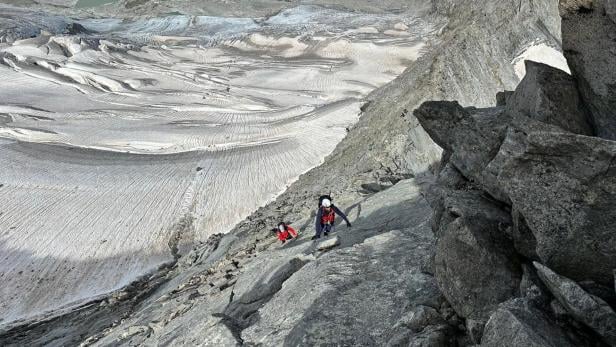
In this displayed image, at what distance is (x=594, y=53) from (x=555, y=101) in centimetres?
63

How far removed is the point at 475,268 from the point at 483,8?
1853 centimetres

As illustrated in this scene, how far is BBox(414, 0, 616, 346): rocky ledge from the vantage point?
4613 millimetres

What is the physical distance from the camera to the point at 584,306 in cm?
435

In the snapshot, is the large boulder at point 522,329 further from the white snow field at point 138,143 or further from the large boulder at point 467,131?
the white snow field at point 138,143

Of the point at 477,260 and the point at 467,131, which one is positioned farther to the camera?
the point at 467,131

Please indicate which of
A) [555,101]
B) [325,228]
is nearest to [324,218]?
[325,228]

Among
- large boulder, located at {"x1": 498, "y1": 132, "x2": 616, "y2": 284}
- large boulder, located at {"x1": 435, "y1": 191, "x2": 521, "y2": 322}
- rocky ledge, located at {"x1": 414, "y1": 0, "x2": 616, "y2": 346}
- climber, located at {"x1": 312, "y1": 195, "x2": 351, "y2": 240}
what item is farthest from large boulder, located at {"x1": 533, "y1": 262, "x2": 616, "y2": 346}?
climber, located at {"x1": 312, "y1": 195, "x2": 351, "y2": 240}

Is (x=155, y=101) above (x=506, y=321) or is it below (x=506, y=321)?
below

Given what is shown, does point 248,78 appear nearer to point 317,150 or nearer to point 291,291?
point 317,150

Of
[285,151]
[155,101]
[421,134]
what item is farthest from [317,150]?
[155,101]

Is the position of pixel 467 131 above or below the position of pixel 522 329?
above

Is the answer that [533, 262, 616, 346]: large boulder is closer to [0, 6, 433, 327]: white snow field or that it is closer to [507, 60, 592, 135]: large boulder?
[507, 60, 592, 135]: large boulder

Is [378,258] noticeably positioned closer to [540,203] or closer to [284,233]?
[540,203]

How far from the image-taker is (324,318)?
7496 mm
